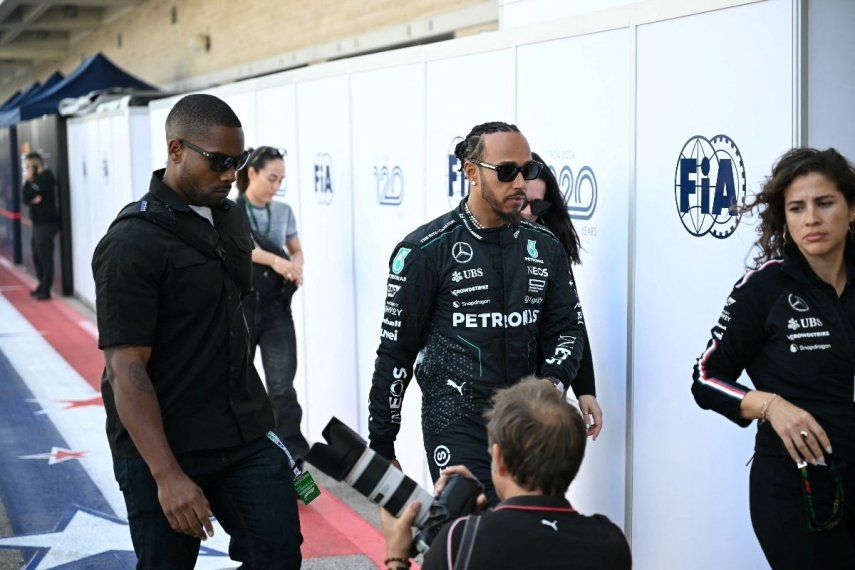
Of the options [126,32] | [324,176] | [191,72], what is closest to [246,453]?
[324,176]

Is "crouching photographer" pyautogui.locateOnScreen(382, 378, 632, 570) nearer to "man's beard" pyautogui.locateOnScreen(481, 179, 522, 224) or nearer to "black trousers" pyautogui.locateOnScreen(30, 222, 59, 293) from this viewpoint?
"man's beard" pyautogui.locateOnScreen(481, 179, 522, 224)

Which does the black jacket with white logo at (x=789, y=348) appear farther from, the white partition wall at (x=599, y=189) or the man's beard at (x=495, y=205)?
the white partition wall at (x=599, y=189)

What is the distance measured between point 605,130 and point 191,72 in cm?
1781

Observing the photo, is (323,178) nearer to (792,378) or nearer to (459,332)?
(459,332)

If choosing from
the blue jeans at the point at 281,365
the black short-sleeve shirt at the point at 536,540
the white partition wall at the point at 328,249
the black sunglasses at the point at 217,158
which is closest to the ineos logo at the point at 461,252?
the black sunglasses at the point at 217,158

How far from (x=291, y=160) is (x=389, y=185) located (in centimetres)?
190

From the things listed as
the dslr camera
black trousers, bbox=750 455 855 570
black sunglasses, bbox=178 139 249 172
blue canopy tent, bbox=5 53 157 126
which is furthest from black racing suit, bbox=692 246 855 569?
blue canopy tent, bbox=5 53 157 126

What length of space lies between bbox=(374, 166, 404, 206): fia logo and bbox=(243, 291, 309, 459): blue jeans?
939mm

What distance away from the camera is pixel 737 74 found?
438 cm

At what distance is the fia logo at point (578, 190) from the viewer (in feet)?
17.4

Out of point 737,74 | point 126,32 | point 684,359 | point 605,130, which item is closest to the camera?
point 737,74

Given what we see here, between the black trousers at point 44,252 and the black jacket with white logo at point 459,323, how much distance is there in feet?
50.8

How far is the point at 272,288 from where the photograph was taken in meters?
7.24

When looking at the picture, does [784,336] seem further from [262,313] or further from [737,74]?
[262,313]
